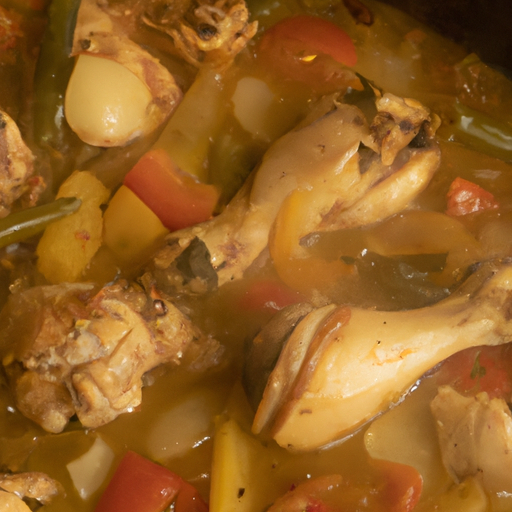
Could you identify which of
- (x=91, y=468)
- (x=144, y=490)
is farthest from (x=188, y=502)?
(x=91, y=468)

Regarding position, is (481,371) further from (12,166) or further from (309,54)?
(12,166)

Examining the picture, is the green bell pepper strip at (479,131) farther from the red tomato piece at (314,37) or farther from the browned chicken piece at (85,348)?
the browned chicken piece at (85,348)

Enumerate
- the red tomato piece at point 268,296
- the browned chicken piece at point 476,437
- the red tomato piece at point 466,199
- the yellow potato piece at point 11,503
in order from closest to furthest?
the yellow potato piece at point 11,503
the browned chicken piece at point 476,437
the red tomato piece at point 268,296
the red tomato piece at point 466,199

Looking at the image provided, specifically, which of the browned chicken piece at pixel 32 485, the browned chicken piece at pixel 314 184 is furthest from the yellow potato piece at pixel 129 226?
the browned chicken piece at pixel 32 485

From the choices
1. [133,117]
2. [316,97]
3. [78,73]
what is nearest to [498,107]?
[316,97]

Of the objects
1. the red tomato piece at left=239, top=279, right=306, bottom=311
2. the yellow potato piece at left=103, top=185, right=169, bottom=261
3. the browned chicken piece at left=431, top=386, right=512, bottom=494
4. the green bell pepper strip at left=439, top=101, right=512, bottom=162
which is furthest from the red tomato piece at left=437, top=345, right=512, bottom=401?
the yellow potato piece at left=103, top=185, right=169, bottom=261

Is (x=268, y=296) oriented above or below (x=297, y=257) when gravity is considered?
below

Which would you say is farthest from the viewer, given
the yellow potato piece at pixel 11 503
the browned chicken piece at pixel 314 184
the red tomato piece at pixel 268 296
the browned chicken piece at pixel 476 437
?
the red tomato piece at pixel 268 296
